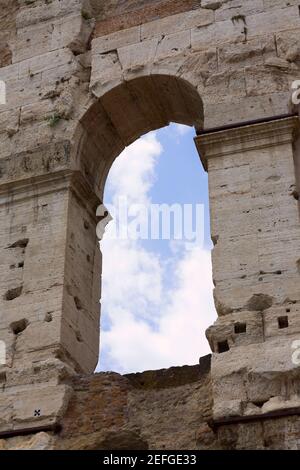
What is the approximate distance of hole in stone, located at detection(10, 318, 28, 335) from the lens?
345 inches

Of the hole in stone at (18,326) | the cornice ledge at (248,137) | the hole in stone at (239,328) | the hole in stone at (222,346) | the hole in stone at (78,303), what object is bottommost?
the hole in stone at (222,346)

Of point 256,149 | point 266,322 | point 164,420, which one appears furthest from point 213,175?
point 164,420

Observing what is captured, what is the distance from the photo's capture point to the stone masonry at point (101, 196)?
25.8ft

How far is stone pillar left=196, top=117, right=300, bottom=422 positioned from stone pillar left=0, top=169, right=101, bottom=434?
1.43 meters

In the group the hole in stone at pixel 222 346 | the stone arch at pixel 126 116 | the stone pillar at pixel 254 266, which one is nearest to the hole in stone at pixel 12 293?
the stone arch at pixel 126 116

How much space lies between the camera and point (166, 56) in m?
10.0

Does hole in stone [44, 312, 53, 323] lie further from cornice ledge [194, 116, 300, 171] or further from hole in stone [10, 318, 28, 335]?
cornice ledge [194, 116, 300, 171]

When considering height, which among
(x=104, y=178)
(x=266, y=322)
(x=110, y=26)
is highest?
(x=110, y=26)

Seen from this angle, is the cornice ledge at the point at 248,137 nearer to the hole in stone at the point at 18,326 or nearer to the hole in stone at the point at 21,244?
the hole in stone at the point at 21,244

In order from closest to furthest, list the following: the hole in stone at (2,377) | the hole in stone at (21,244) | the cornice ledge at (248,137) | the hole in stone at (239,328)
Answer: the hole in stone at (239,328) < the hole in stone at (2,377) < the cornice ledge at (248,137) < the hole in stone at (21,244)

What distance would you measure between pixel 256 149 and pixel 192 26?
6.49 feet

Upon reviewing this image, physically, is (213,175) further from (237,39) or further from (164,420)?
(164,420)

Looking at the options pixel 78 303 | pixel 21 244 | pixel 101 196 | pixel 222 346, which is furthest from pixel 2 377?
pixel 101 196

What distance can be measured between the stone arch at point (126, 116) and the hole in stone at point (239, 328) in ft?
8.96
